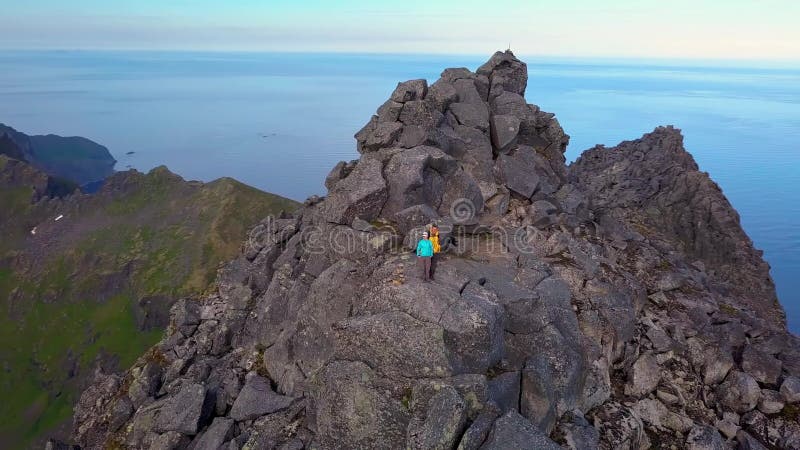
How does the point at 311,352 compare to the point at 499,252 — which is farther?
the point at 499,252

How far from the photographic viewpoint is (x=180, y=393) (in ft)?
86.7

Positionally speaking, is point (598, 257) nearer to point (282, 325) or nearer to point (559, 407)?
point (559, 407)

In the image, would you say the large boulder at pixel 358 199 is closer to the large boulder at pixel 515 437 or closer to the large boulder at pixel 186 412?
the large boulder at pixel 186 412

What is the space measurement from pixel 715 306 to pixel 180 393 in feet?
114

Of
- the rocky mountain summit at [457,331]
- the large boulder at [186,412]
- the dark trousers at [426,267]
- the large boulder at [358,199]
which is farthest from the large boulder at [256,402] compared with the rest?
the large boulder at [358,199]

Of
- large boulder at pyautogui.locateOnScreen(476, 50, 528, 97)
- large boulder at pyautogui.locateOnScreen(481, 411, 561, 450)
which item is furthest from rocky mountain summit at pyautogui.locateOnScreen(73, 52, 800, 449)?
→ large boulder at pyautogui.locateOnScreen(476, 50, 528, 97)

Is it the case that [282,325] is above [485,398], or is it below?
below

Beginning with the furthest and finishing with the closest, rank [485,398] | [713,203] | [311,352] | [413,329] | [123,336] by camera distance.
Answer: [123,336] < [713,203] < [311,352] < [413,329] < [485,398]

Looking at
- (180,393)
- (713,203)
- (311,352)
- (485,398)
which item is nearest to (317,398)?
(311,352)

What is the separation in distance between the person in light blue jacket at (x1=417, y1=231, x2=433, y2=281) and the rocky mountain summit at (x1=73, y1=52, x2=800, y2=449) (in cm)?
63

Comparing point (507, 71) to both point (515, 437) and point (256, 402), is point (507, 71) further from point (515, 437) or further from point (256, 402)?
point (515, 437)

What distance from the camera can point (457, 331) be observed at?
20156mm

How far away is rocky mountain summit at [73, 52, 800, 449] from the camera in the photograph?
20.0m

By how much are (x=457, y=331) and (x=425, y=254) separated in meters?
4.26
